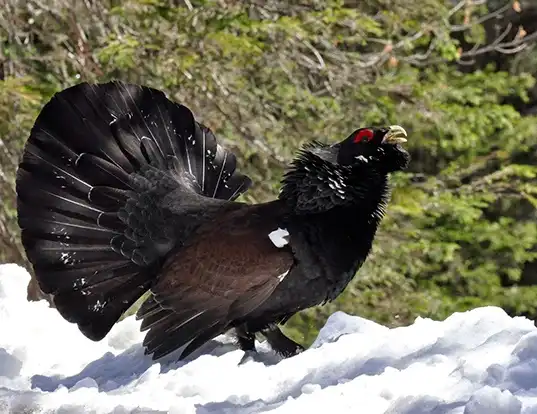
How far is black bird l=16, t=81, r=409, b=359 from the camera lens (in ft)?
15.7

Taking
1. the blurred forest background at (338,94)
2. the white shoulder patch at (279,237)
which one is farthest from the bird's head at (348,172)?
the blurred forest background at (338,94)

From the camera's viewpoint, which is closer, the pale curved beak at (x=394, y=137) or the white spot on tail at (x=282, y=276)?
the white spot on tail at (x=282, y=276)

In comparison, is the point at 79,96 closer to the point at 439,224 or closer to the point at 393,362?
the point at 393,362

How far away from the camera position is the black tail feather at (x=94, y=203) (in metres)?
5.32

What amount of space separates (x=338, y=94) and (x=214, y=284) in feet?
21.5

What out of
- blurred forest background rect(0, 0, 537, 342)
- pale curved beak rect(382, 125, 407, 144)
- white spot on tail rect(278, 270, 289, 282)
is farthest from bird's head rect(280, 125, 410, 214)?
blurred forest background rect(0, 0, 537, 342)

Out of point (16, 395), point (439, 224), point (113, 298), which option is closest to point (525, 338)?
point (16, 395)

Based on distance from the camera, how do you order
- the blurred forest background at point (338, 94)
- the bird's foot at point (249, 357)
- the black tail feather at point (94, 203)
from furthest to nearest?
the blurred forest background at point (338, 94)
the black tail feather at point (94, 203)
the bird's foot at point (249, 357)

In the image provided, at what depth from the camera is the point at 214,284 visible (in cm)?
479

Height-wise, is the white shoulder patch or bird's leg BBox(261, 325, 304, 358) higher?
the white shoulder patch

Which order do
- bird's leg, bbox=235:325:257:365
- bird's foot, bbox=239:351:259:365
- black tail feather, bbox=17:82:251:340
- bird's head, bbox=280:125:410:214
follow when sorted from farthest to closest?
1. black tail feather, bbox=17:82:251:340
2. bird's head, bbox=280:125:410:214
3. bird's leg, bbox=235:325:257:365
4. bird's foot, bbox=239:351:259:365

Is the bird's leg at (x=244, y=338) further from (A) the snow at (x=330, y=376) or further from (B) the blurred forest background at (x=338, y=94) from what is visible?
(B) the blurred forest background at (x=338, y=94)

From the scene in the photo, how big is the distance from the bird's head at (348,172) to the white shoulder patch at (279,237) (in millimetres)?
236

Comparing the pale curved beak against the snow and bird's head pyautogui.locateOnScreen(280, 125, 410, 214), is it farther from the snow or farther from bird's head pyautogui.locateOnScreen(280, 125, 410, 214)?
the snow
